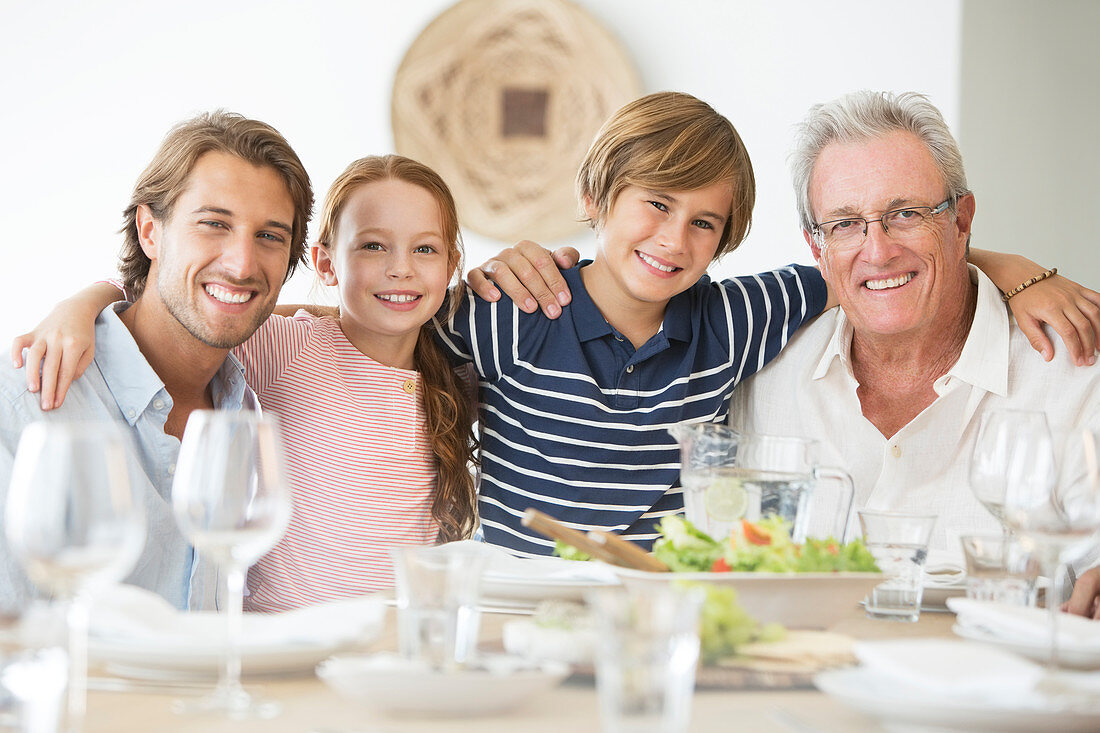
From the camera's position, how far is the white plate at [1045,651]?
91 cm

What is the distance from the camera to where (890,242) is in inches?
74.6

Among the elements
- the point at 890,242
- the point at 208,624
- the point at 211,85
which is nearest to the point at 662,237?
the point at 890,242

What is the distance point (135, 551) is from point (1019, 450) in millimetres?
732

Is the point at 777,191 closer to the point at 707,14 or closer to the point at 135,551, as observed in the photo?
the point at 707,14

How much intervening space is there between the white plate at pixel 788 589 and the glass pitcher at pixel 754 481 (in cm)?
15

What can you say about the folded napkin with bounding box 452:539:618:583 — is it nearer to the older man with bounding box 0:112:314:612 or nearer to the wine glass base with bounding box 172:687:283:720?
the wine glass base with bounding box 172:687:283:720

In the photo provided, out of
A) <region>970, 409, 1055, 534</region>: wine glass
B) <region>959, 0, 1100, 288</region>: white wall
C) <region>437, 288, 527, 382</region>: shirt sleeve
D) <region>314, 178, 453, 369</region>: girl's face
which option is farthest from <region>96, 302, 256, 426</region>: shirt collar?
<region>959, 0, 1100, 288</region>: white wall

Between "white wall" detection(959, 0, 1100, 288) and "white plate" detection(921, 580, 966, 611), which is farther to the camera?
"white wall" detection(959, 0, 1100, 288)

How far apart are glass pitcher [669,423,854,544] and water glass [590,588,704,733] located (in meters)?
0.52

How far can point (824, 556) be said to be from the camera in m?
1.03

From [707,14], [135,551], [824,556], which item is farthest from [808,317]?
[135,551]

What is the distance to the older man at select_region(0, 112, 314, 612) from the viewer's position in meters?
1.62

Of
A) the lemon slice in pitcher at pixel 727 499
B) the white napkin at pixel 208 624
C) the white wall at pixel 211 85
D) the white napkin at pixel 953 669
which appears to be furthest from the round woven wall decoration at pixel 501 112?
the white napkin at pixel 953 669

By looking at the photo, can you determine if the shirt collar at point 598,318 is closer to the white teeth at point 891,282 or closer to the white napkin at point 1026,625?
the white teeth at point 891,282
